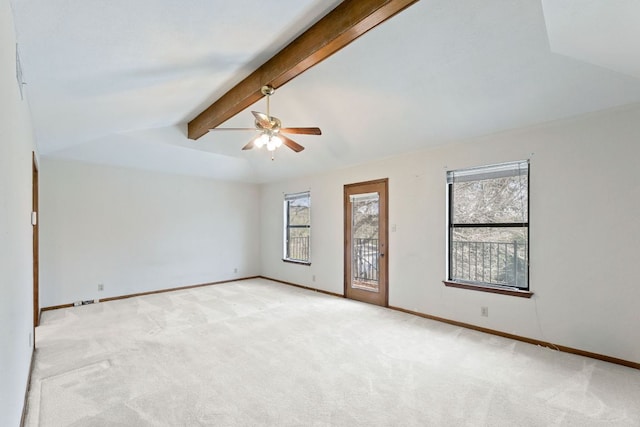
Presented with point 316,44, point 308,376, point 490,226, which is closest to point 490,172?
point 490,226

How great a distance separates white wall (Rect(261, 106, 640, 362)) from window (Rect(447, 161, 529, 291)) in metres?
0.12

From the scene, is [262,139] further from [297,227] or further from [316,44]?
[297,227]

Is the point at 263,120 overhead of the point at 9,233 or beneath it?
overhead

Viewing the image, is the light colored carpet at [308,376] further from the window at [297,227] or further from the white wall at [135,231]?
the window at [297,227]

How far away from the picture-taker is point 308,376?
106 inches

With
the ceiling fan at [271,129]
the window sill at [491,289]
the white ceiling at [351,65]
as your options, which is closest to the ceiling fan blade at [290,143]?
the ceiling fan at [271,129]

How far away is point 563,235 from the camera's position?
10.8 ft

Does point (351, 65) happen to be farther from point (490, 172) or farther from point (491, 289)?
point (491, 289)

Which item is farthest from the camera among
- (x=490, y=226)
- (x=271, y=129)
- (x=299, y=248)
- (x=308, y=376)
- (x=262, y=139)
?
(x=299, y=248)

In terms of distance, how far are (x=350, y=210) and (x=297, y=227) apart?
167 centimetres

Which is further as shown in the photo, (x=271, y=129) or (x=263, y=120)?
(x=271, y=129)

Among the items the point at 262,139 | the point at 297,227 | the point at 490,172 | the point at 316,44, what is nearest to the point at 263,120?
the point at 262,139

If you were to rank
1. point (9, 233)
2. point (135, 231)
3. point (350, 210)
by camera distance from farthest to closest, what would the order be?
point (135, 231) → point (350, 210) → point (9, 233)

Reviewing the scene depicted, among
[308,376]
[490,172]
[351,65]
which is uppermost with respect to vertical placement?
[351,65]
